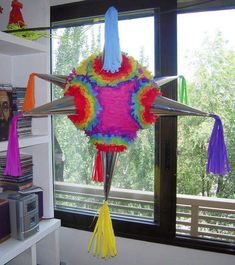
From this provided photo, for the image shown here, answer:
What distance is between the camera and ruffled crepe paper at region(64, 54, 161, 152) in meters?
0.66

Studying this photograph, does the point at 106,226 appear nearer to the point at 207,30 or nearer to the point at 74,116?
the point at 74,116

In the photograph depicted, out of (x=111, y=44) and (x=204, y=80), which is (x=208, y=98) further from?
(x=111, y=44)

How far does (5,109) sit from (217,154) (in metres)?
0.99

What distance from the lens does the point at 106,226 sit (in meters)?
0.78

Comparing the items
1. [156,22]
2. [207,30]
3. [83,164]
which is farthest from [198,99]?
[83,164]

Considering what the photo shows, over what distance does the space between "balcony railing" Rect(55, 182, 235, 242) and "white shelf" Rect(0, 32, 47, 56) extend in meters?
0.85

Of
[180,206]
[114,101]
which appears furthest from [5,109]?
[180,206]

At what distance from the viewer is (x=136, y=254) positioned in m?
1.52

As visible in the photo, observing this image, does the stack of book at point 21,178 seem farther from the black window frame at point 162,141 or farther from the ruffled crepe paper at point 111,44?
the ruffled crepe paper at point 111,44

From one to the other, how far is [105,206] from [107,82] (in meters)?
0.39

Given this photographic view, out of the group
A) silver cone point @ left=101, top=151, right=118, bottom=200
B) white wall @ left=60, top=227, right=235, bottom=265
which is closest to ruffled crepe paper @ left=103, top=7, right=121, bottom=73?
silver cone point @ left=101, top=151, right=118, bottom=200

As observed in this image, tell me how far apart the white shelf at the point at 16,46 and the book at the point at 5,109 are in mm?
198

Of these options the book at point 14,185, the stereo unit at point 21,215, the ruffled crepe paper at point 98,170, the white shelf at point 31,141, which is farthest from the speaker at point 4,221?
the ruffled crepe paper at point 98,170

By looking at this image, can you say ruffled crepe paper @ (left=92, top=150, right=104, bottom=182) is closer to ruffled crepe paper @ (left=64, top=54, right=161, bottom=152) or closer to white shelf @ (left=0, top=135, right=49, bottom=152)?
ruffled crepe paper @ (left=64, top=54, right=161, bottom=152)
